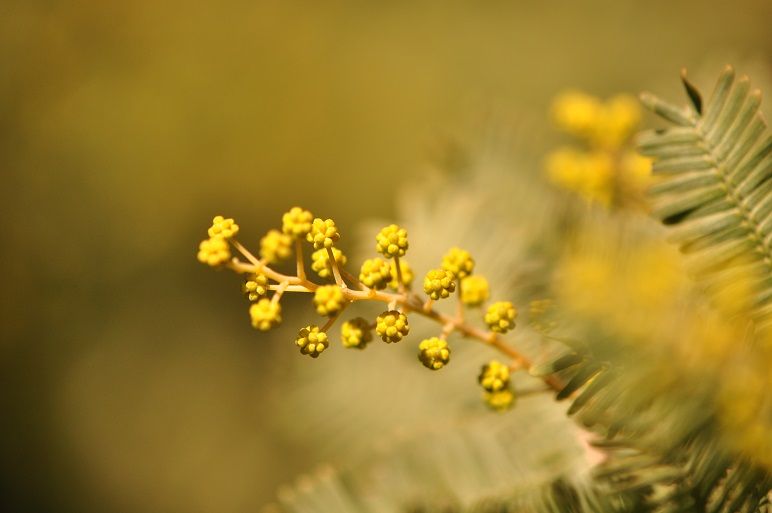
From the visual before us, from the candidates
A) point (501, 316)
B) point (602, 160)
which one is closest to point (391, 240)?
point (501, 316)

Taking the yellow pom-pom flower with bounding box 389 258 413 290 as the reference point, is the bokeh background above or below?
above

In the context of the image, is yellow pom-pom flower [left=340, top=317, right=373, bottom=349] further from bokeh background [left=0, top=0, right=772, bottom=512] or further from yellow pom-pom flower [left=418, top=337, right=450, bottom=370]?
bokeh background [left=0, top=0, right=772, bottom=512]

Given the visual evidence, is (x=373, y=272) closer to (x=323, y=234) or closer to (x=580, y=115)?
(x=323, y=234)

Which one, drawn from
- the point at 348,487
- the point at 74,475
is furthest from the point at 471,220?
the point at 74,475

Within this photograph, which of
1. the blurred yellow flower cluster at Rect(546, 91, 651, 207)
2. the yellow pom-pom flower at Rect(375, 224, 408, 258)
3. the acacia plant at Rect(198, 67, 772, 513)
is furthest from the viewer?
the blurred yellow flower cluster at Rect(546, 91, 651, 207)

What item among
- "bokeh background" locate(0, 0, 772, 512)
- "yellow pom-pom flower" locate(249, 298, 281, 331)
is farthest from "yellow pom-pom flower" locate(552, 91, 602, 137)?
"bokeh background" locate(0, 0, 772, 512)
